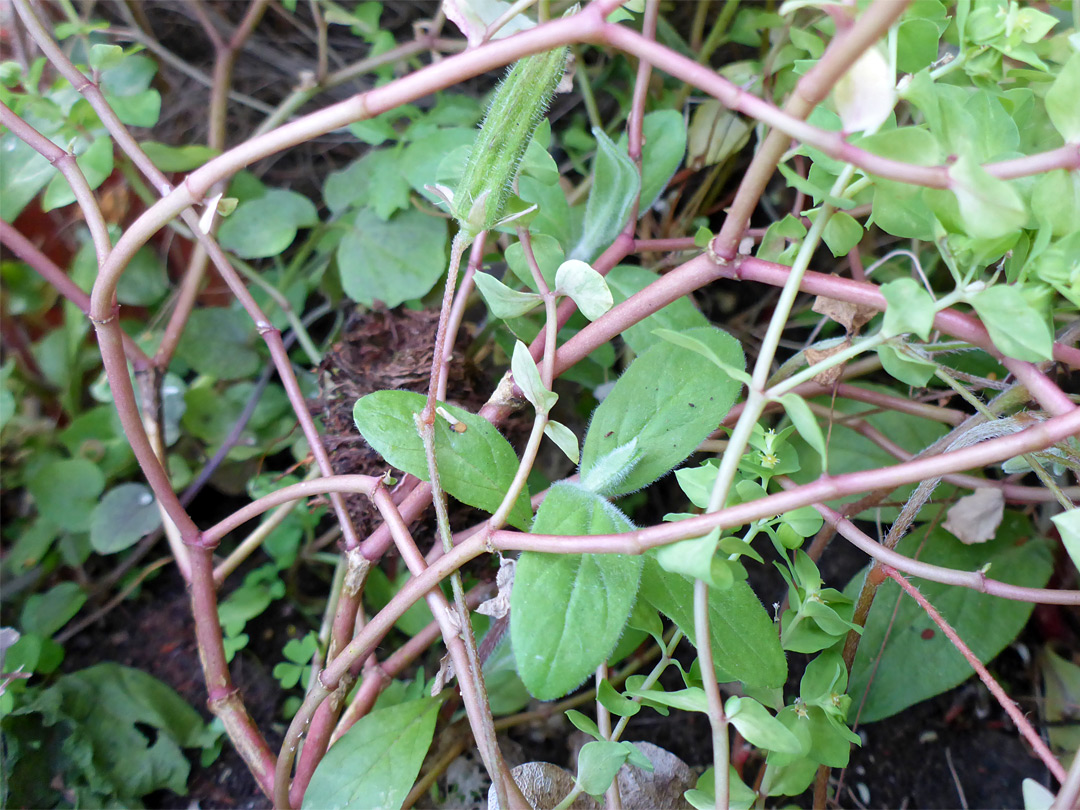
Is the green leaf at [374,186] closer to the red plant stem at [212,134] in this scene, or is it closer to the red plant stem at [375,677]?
the red plant stem at [212,134]


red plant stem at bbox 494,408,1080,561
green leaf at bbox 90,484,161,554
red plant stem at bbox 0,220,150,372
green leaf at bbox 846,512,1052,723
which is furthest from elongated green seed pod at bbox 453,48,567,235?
green leaf at bbox 90,484,161,554

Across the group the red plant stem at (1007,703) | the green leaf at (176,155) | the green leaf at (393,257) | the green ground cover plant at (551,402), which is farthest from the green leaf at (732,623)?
the green leaf at (176,155)

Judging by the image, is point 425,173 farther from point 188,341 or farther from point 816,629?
point 816,629

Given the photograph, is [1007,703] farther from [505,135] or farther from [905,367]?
[505,135]

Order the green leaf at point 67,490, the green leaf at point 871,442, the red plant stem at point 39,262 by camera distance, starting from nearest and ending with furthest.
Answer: the red plant stem at point 39,262 < the green leaf at point 871,442 < the green leaf at point 67,490

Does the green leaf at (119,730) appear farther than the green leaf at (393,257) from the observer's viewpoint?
No

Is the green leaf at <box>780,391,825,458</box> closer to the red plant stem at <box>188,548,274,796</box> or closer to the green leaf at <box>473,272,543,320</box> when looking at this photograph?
the green leaf at <box>473,272,543,320</box>
